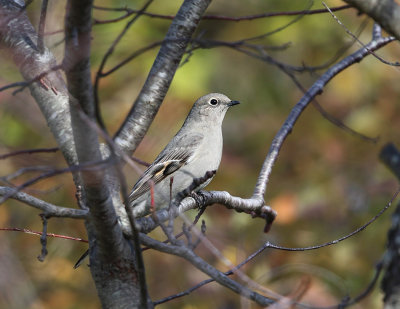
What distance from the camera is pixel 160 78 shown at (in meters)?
3.75

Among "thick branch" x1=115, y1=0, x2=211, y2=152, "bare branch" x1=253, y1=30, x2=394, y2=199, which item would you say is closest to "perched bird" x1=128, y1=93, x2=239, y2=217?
"bare branch" x1=253, y1=30, x2=394, y2=199

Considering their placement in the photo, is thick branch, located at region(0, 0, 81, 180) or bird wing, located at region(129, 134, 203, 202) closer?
thick branch, located at region(0, 0, 81, 180)

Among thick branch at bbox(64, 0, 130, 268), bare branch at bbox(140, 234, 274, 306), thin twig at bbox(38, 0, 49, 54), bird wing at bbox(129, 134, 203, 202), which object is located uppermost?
bird wing at bbox(129, 134, 203, 202)

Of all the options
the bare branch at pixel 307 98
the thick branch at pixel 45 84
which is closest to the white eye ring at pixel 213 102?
the bare branch at pixel 307 98

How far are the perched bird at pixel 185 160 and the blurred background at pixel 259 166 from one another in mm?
219

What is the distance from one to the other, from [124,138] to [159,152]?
2.48m

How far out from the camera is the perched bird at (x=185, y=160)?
205 inches

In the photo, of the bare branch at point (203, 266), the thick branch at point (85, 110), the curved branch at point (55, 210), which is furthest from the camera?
the curved branch at point (55, 210)

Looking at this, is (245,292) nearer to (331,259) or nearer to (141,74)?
(331,259)

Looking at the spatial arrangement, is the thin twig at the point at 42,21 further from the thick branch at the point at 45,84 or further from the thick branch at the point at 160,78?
the thick branch at the point at 160,78

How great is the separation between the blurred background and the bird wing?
0.18 meters

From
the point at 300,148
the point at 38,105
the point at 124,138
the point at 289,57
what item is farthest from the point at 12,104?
the point at 289,57

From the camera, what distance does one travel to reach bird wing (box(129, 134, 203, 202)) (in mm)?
5273

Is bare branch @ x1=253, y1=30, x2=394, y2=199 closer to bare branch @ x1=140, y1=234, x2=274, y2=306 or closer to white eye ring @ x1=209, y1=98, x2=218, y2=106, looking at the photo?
white eye ring @ x1=209, y1=98, x2=218, y2=106
